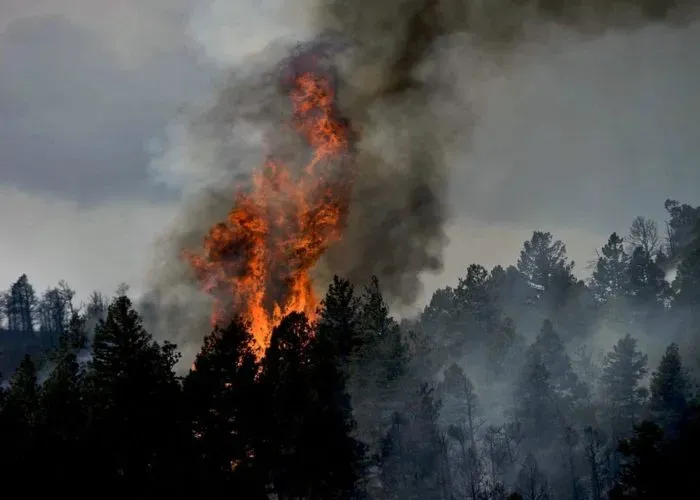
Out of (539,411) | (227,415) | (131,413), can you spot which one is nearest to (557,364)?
(539,411)

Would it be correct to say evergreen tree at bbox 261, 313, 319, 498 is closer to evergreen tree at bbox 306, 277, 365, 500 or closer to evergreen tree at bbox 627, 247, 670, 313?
evergreen tree at bbox 306, 277, 365, 500

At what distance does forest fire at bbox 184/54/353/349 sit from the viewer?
5853 centimetres

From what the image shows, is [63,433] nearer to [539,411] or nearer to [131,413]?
[131,413]

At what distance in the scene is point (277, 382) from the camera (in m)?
31.4

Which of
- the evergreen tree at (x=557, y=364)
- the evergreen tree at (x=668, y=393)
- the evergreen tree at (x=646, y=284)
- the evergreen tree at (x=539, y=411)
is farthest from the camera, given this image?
the evergreen tree at (x=646, y=284)

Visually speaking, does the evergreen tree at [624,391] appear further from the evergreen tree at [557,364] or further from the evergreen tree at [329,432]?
the evergreen tree at [329,432]

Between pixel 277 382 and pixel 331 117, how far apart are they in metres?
39.6

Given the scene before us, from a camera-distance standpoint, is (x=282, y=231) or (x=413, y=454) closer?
(x=413, y=454)

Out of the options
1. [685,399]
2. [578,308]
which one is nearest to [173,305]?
[685,399]

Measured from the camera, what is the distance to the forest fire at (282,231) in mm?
58531

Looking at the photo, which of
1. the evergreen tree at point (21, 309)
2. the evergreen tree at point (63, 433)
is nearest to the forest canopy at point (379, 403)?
the evergreen tree at point (63, 433)

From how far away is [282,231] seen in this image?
60.8m

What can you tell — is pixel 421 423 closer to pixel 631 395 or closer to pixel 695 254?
pixel 631 395

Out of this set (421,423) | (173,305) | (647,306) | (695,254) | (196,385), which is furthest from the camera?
(647,306)
